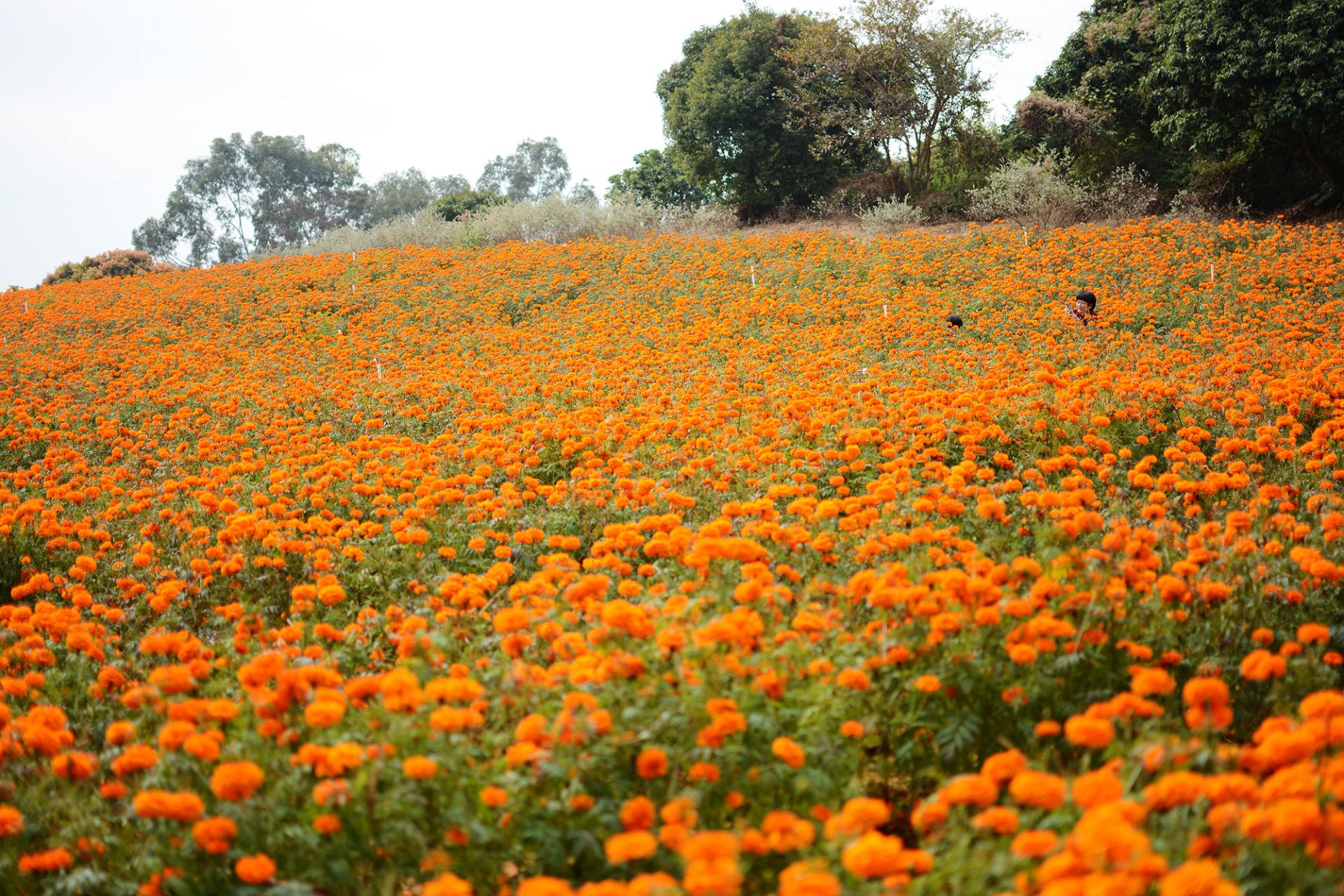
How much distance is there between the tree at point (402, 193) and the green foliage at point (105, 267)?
49468mm

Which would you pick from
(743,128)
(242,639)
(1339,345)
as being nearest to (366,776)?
(242,639)

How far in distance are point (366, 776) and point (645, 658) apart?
3.25ft

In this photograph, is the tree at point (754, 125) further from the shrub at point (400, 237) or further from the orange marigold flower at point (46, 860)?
the orange marigold flower at point (46, 860)

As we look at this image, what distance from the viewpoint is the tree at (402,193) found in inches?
3204

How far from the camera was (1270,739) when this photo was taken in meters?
2.30

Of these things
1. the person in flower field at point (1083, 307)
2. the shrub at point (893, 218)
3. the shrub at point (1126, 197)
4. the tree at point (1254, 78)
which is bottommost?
the person in flower field at point (1083, 307)

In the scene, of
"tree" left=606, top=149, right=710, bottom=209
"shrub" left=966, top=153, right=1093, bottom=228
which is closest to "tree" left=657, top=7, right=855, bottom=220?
"tree" left=606, top=149, right=710, bottom=209

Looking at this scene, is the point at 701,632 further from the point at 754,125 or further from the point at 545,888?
the point at 754,125

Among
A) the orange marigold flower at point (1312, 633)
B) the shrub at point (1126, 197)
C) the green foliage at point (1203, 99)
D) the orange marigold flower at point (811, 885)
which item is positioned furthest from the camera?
the shrub at point (1126, 197)

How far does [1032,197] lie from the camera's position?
2062 cm

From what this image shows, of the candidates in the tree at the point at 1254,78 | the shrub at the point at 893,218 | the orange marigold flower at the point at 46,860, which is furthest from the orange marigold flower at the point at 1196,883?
the shrub at the point at 893,218

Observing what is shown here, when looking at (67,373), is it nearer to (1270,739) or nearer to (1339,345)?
(1270,739)

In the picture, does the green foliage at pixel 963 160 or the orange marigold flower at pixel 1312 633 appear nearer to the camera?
the orange marigold flower at pixel 1312 633

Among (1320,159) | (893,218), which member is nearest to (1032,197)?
(893,218)
